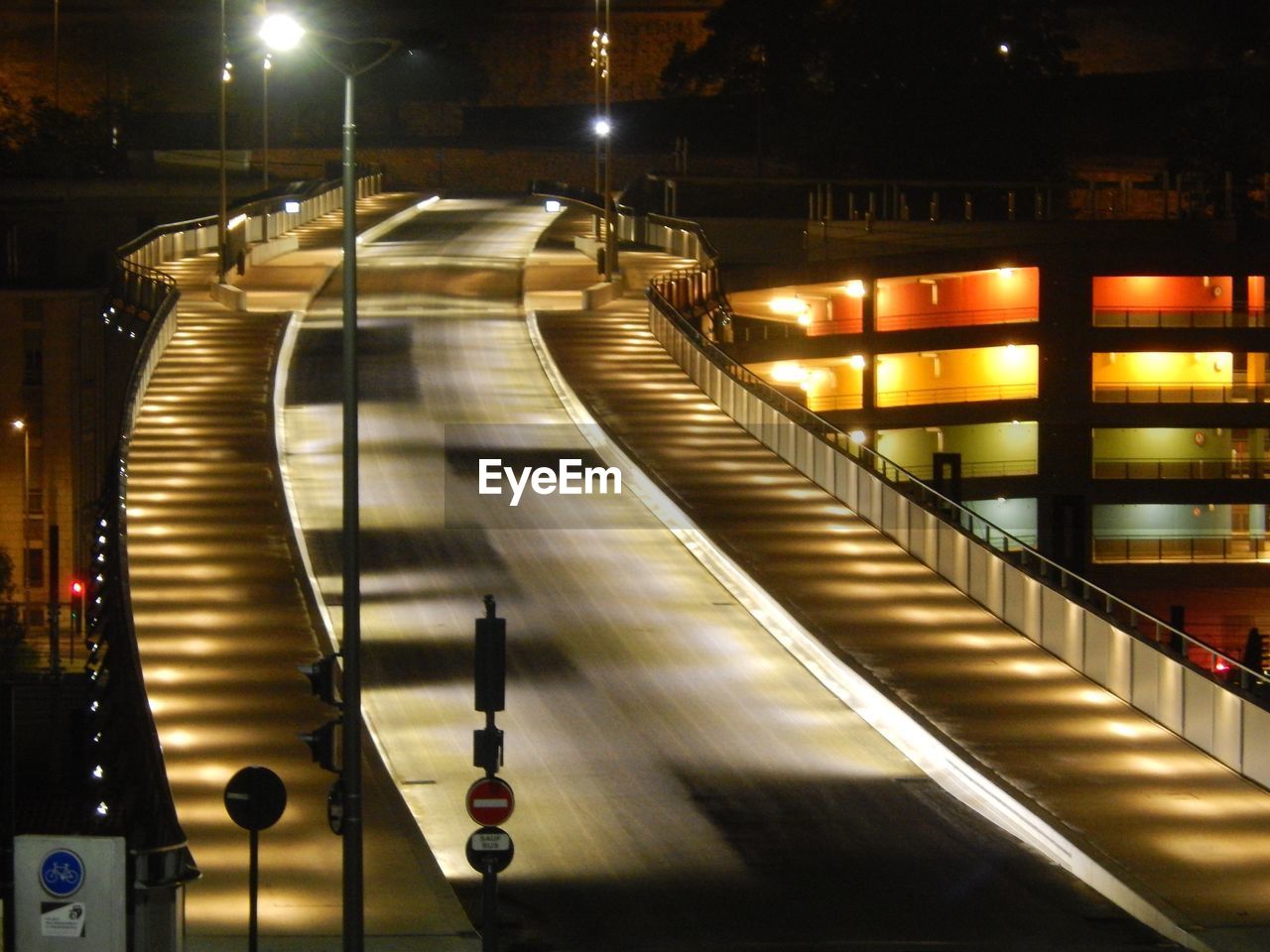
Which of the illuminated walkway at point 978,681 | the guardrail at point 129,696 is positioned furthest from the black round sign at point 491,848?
the illuminated walkway at point 978,681

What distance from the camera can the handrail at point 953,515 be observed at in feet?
88.6

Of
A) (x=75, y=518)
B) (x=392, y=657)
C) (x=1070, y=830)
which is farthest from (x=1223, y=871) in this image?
(x=75, y=518)

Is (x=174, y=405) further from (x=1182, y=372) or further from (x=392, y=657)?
(x=1182, y=372)

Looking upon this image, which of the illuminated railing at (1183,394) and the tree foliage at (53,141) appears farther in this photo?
the tree foliage at (53,141)

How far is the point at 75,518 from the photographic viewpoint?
68.5 meters

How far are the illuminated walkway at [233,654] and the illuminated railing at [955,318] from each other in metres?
25.4

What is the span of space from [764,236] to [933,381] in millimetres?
9991

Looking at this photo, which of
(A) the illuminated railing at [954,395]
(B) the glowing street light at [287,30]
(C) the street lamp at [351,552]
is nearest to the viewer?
(C) the street lamp at [351,552]

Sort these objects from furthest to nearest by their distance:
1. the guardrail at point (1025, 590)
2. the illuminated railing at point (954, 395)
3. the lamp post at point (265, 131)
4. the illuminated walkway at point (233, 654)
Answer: the lamp post at point (265, 131) → the illuminated railing at point (954, 395) → the guardrail at point (1025, 590) → the illuminated walkway at point (233, 654)

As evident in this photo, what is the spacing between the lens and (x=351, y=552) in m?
18.0

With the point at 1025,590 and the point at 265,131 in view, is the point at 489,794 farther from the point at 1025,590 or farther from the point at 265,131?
the point at 265,131

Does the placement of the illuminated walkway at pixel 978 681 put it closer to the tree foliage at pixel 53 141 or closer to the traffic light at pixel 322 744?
the traffic light at pixel 322 744

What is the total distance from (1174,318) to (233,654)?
1647 inches

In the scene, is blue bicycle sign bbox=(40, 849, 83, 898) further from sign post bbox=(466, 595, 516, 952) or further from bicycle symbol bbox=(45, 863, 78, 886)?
sign post bbox=(466, 595, 516, 952)
